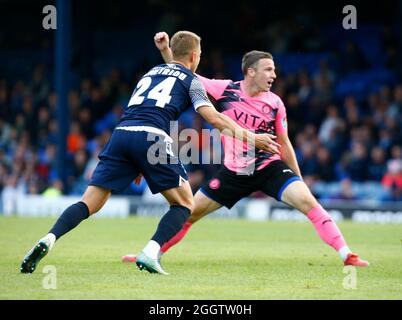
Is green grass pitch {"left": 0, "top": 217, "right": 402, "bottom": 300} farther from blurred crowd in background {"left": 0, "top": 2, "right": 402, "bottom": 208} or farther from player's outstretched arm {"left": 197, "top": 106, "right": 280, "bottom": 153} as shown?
blurred crowd in background {"left": 0, "top": 2, "right": 402, "bottom": 208}

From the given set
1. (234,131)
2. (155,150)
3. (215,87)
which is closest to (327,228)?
(234,131)

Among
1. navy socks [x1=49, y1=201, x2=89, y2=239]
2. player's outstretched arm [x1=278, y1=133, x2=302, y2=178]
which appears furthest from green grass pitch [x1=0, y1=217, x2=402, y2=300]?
player's outstretched arm [x1=278, y1=133, x2=302, y2=178]

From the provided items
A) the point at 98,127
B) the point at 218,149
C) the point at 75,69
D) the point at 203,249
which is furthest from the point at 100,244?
the point at 75,69

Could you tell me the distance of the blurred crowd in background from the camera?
1858cm

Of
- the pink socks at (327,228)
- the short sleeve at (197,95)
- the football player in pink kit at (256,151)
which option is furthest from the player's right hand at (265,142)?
the pink socks at (327,228)

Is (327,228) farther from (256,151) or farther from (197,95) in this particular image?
(197,95)

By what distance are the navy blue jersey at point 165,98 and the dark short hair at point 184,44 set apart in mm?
153

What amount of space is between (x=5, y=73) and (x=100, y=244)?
47.2 feet

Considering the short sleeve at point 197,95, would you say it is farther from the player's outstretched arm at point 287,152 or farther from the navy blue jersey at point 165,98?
the player's outstretched arm at point 287,152

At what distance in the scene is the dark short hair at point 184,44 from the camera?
8391mm

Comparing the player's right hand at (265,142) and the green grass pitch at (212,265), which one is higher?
the player's right hand at (265,142)

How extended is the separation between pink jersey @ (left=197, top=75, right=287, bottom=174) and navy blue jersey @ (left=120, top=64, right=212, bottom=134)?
936 millimetres

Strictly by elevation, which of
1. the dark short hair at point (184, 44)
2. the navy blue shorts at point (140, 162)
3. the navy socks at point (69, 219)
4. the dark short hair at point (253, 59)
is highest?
the dark short hair at point (184, 44)

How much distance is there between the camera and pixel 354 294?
276 inches
